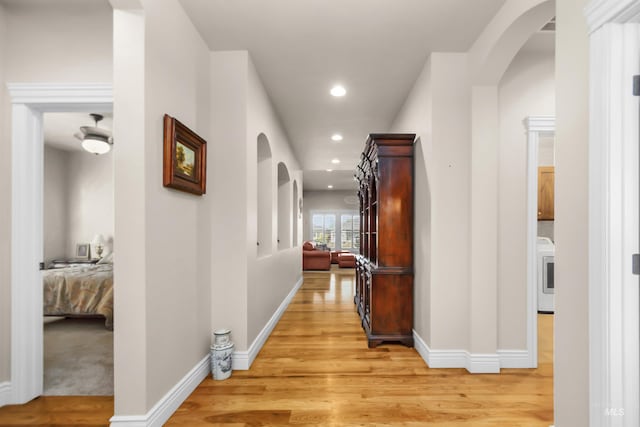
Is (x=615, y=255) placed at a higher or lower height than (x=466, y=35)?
lower

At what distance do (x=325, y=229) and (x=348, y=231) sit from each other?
0.92 meters

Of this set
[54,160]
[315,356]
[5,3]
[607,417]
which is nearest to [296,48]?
[5,3]

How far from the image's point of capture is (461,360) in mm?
2635

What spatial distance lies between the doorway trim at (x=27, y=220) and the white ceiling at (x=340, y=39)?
1027mm

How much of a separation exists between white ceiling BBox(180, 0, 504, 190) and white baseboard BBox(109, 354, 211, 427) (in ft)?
8.43

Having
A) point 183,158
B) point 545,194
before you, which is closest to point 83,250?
point 183,158

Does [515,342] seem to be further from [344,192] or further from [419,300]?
[344,192]

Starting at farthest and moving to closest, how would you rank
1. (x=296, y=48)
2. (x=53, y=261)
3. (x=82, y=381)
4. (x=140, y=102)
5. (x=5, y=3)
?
(x=53, y=261) < (x=296, y=48) < (x=82, y=381) < (x=5, y=3) < (x=140, y=102)

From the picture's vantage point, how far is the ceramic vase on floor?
241 centimetres

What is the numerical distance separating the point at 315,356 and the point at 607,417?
211 cm

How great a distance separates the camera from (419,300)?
2.97 m

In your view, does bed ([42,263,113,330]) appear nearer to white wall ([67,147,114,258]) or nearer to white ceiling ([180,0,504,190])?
white wall ([67,147,114,258])

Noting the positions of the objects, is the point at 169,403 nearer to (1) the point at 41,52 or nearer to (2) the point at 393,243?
(2) the point at 393,243

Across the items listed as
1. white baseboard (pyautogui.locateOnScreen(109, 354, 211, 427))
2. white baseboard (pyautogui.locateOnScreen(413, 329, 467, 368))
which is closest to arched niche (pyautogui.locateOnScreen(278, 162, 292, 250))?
white baseboard (pyautogui.locateOnScreen(109, 354, 211, 427))
